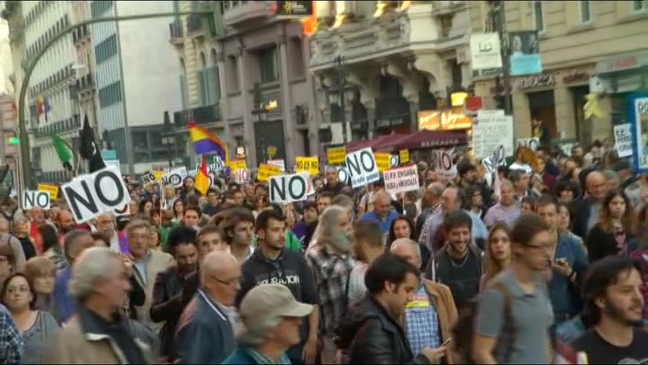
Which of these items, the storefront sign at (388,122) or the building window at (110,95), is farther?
the building window at (110,95)

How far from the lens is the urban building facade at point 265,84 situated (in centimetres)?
5959

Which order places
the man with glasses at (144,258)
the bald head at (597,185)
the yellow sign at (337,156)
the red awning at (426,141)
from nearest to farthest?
the man with glasses at (144,258), the bald head at (597,185), the yellow sign at (337,156), the red awning at (426,141)

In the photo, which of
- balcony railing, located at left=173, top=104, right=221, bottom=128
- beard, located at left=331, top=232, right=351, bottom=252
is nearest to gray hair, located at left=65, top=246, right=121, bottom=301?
beard, located at left=331, top=232, right=351, bottom=252

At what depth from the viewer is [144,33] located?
273 feet

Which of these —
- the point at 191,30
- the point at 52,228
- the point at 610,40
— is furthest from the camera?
the point at 191,30

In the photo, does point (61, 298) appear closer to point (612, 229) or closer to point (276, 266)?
point (276, 266)

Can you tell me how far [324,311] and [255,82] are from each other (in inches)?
2152

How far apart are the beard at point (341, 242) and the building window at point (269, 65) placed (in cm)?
5185

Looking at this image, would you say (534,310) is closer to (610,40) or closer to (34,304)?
(34,304)

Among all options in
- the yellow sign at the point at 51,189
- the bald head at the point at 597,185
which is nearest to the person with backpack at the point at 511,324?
the bald head at the point at 597,185

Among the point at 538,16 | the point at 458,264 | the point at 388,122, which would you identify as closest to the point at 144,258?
the point at 458,264

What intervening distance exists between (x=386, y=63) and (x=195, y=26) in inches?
1007

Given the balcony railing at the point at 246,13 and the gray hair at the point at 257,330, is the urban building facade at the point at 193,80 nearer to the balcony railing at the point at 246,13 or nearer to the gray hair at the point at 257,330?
the balcony railing at the point at 246,13

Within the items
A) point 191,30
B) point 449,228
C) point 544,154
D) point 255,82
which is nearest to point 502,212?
point 449,228
